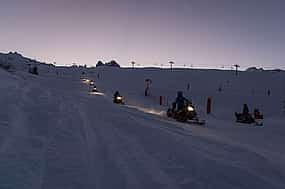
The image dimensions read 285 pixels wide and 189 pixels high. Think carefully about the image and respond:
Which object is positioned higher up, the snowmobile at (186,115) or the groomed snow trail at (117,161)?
the groomed snow trail at (117,161)

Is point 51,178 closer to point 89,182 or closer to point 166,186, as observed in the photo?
point 89,182

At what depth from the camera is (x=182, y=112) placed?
22641 mm

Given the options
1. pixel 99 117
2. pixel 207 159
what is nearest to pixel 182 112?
pixel 99 117

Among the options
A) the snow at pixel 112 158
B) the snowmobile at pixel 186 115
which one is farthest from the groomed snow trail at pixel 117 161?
the snowmobile at pixel 186 115

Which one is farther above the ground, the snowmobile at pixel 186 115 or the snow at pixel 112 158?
the snow at pixel 112 158

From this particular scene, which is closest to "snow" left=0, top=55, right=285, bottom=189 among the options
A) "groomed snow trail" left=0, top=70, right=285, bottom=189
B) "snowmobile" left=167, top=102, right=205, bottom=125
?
"groomed snow trail" left=0, top=70, right=285, bottom=189

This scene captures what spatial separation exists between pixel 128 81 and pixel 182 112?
53.3 metres

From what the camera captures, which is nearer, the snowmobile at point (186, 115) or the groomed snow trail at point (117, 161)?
the groomed snow trail at point (117, 161)

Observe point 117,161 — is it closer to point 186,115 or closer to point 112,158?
point 112,158

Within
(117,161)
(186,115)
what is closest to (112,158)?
(117,161)

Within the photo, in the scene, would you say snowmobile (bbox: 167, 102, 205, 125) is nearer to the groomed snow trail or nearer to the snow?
the snow

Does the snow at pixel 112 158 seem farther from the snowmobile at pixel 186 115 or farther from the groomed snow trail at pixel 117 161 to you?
the snowmobile at pixel 186 115

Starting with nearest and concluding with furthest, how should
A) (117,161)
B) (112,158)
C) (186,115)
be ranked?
1. (117,161)
2. (112,158)
3. (186,115)

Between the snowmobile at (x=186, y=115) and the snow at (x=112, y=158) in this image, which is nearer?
the snow at (x=112, y=158)
